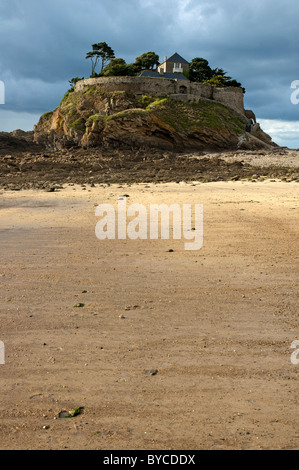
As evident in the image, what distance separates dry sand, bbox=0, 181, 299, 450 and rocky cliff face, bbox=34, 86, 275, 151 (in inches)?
1204

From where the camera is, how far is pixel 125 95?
41.1m

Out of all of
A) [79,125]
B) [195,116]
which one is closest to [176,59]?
[195,116]

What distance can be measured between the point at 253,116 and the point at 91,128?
20.3 m

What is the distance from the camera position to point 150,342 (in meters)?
4.27

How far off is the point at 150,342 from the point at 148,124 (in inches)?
1392

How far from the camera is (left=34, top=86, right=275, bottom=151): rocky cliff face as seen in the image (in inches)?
1501

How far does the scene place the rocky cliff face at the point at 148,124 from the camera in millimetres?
38138

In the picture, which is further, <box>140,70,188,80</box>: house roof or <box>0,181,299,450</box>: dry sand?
<box>140,70,188,80</box>: house roof
